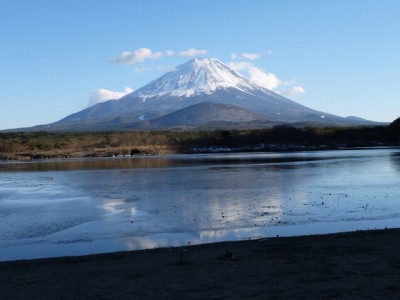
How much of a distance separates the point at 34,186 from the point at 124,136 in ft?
211

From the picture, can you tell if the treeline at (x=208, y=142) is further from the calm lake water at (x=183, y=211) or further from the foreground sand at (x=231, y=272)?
the foreground sand at (x=231, y=272)

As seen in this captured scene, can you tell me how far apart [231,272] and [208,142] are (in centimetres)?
8384

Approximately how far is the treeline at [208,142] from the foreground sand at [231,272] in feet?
233

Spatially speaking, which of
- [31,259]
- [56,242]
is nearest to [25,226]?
[56,242]

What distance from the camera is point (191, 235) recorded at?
1556cm

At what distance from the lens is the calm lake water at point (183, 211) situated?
15.3 metres

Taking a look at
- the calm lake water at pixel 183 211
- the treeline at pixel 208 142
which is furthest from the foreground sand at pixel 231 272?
the treeline at pixel 208 142

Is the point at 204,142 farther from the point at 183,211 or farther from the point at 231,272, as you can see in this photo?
the point at 231,272

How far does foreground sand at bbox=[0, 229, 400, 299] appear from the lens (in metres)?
8.61

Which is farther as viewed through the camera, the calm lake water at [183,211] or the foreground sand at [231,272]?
the calm lake water at [183,211]

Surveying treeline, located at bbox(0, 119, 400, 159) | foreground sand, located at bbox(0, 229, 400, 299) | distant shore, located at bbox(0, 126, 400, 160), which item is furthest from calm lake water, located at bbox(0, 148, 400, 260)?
treeline, located at bbox(0, 119, 400, 159)

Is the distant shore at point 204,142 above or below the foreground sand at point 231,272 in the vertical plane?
above

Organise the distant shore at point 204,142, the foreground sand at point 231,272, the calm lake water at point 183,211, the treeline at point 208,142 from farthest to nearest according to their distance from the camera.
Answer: the treeline at point 208,142
the distant shore at point 204,142
the calm lake water at point 183,211
the foreground sand at point 231,272

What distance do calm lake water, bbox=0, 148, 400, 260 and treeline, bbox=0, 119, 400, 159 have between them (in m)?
53.6
